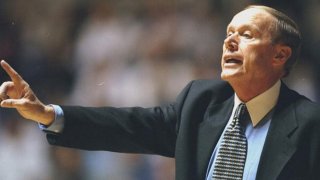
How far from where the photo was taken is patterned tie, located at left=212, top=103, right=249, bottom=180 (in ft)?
5.26

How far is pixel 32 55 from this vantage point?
8.95 ft

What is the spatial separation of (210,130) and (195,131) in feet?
0.12

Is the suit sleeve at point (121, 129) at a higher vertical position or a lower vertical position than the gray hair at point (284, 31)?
lower

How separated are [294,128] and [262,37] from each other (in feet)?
0.73

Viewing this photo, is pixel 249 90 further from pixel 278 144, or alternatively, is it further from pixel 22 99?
pixel 22 99

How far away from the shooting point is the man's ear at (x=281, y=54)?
168cm

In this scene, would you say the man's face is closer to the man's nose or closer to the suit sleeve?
the man's nose

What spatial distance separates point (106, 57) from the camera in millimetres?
2658

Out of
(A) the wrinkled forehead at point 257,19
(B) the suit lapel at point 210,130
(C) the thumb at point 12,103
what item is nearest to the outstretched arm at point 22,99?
(C) the thumb at point 12,103

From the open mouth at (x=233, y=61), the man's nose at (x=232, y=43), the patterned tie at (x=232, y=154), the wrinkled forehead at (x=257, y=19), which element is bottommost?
the patterned tie at (x=232, y=154)

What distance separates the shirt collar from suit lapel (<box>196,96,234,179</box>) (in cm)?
4

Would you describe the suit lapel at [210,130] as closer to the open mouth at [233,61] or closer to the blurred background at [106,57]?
the open mouth at [233,61]

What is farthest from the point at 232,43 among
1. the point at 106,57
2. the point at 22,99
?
the point at 106,57

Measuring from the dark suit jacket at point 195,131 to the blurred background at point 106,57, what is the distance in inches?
26.4
